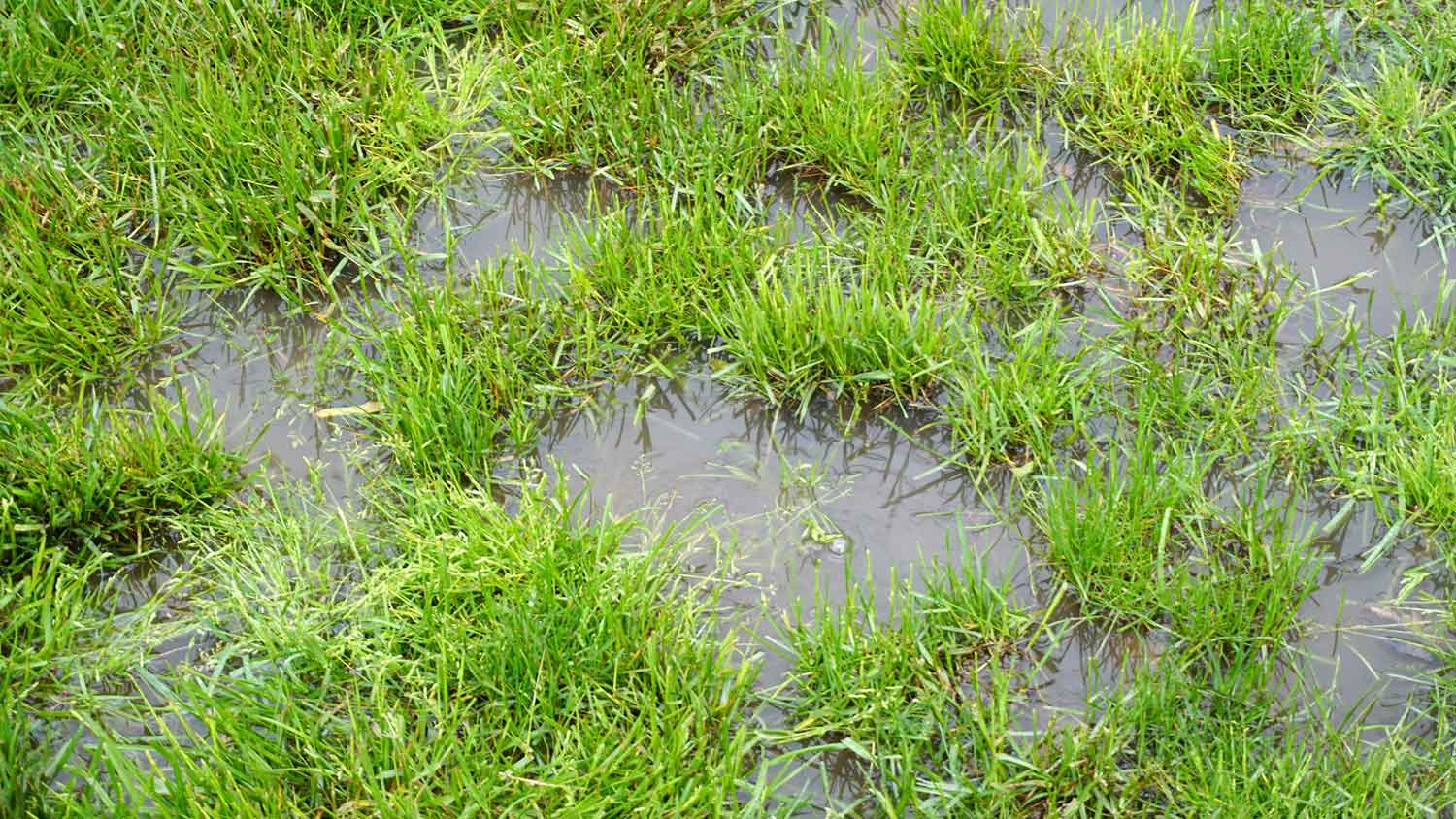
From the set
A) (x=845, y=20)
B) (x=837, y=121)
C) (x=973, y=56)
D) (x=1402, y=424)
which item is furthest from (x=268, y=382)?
(x=1402, y=424)

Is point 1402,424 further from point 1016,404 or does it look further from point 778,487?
point 778,487

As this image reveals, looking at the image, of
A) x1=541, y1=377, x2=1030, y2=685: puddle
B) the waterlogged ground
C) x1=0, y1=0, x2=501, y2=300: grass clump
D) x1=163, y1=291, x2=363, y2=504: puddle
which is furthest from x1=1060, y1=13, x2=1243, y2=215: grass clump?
x1=163, y1=291, x2=363, y2=504: puddle

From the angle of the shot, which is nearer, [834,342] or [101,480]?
[101,480]

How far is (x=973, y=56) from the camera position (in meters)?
3.40

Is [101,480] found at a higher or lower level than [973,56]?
lower

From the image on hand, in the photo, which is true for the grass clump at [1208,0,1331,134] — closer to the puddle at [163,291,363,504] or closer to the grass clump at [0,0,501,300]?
the grass clump at [0,0,501,300]

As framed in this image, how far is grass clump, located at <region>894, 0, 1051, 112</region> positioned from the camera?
3398mm

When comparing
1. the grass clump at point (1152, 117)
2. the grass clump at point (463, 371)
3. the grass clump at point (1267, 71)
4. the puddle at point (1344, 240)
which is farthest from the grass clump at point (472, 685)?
the grass clump at point (1267, 71)

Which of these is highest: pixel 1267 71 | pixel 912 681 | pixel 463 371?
pixel 1267 71

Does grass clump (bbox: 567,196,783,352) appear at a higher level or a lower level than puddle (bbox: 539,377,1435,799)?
higher

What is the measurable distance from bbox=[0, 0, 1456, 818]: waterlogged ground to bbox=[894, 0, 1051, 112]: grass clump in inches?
0.8

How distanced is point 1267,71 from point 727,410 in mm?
1658

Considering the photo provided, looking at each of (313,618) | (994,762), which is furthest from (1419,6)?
(313,618)

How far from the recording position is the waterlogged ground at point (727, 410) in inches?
97.2
